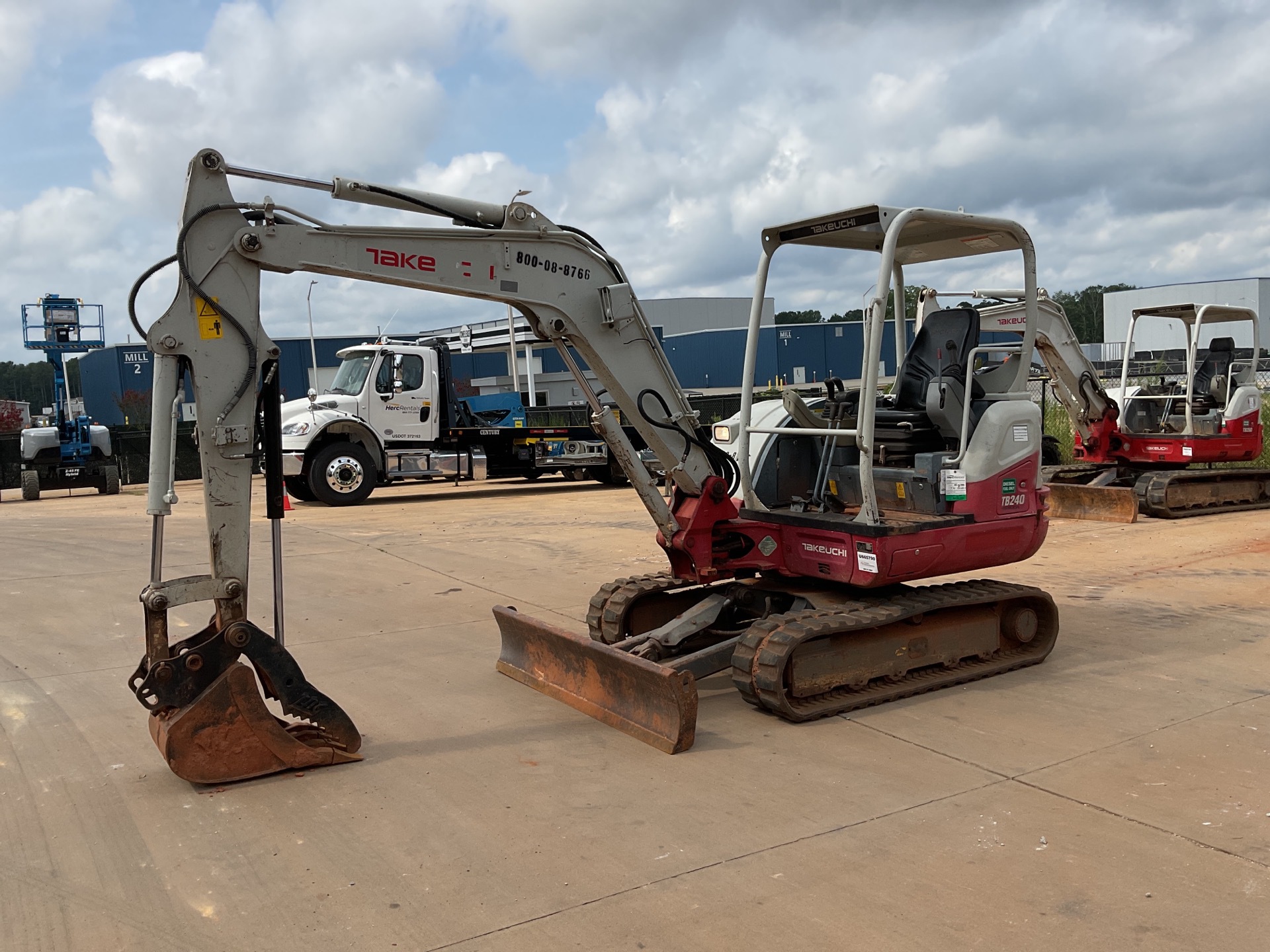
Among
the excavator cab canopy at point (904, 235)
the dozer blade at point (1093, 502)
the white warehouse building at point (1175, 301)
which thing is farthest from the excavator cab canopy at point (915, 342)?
the white warehouse building at point (1175, 301)

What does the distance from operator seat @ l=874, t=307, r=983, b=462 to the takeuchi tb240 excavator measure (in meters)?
0.02

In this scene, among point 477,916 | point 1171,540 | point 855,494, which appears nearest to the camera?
point 477,916

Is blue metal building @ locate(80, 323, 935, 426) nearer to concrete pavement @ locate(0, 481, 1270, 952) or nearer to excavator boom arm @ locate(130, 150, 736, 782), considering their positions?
concrete pavement @ locate(0, 481, 1270, 952)

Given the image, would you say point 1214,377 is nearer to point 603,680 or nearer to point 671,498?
point 671,498

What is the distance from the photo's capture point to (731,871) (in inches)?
152

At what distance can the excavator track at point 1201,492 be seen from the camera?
1334 centimetres

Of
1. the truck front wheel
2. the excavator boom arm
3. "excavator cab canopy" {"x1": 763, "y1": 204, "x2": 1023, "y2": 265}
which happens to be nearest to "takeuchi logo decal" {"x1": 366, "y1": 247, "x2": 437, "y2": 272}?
the excavator boom arm

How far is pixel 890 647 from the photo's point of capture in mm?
6031

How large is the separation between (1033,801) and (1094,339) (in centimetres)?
7778

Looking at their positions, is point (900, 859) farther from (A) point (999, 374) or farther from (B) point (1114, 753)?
(A) point (999, 374)

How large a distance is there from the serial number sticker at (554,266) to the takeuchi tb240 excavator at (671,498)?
11mm

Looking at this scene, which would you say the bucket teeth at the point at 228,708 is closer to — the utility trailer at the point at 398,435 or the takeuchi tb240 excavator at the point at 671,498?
the takeuchi tb240 excavator at the point at 671,498

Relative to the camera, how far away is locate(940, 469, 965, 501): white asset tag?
20.8 feet

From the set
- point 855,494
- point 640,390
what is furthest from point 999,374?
A: point 640,390
